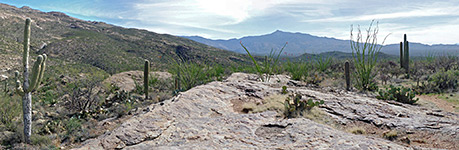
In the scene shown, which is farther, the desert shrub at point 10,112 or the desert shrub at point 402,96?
the desert shrub at point 402,96

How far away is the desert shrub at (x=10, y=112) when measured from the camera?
248 inches

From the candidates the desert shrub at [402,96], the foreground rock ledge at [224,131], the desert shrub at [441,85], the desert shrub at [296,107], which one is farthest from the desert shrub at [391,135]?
the desert shrub at [441,85]

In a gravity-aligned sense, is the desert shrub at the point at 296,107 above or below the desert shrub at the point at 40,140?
above

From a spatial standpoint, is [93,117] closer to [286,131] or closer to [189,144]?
[189,144]

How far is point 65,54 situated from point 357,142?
Result: 139 feet

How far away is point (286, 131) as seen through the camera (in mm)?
3678

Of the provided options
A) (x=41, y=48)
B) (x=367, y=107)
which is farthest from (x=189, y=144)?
(x=41, y=48)

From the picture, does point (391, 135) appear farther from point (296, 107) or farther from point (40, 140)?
point (40, 140)

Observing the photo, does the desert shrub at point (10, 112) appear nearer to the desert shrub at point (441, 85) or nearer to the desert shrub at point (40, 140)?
the desert shrub at point (40, 140)

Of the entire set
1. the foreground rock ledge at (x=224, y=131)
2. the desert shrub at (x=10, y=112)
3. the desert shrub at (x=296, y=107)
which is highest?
the desert shrub at (x=296, y=107)

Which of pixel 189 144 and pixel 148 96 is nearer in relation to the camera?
pixel 189 144

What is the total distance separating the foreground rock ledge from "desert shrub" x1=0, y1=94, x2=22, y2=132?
391cm

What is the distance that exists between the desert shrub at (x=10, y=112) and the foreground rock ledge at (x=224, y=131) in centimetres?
391

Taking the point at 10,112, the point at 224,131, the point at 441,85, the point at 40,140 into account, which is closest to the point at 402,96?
the point at 441,85
